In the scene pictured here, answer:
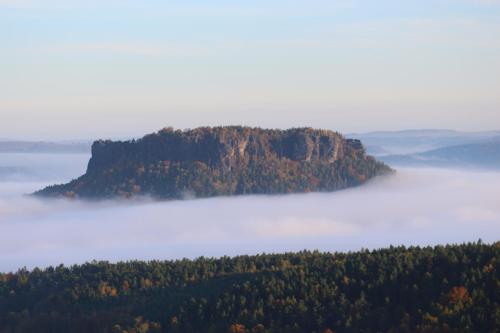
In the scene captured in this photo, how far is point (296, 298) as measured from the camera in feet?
283

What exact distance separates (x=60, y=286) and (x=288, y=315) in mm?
31761

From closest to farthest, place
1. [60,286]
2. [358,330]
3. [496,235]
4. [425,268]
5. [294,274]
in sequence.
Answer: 1. [358,330]
2. [425,268]
3. [294,274]
4. [60,286]
5. [496,235]

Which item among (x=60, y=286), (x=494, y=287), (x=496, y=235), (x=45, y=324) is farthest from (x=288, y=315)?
(x=496, y=235)

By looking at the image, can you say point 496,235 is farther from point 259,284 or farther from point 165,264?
point 259,284

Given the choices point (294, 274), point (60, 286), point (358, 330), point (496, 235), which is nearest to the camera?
point (358, 330)

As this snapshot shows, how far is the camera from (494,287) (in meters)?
79.2

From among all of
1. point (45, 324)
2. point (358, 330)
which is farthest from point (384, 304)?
point (45, 324)

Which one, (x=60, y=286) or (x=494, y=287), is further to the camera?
(x=60, y=286)

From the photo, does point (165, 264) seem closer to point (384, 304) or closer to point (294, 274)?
point (294, 274)

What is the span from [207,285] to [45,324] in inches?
479

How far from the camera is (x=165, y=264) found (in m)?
113

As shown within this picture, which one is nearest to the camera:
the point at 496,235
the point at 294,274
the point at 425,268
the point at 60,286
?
the point at 425,268

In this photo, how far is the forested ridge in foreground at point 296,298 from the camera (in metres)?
78.3

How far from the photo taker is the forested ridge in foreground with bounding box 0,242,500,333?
78312 mm
